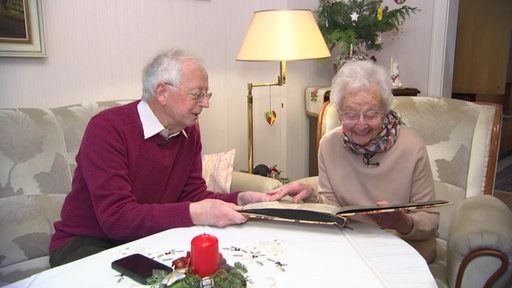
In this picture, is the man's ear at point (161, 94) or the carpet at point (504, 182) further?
the carpet at point (504, 182)

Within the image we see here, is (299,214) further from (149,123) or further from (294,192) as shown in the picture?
(149,123)

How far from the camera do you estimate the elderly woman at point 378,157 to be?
56.1 inches

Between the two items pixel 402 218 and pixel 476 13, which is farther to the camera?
pixel 476 13

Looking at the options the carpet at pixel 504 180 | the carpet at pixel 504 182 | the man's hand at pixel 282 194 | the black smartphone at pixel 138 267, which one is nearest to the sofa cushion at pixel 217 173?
the man's hand at pixel 282 194

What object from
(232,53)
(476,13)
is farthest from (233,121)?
(476,13)

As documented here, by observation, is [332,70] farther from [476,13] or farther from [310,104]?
[476,13]

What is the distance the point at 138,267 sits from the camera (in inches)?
37.7

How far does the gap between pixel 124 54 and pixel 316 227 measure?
155 cm

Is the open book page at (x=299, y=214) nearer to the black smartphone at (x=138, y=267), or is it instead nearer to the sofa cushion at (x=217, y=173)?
the black smartphone at (x=138, y=267)

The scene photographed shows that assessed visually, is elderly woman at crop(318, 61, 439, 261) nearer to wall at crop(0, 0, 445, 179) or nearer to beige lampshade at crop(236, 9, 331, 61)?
beige lampshade at crop(236, 9, 331, 61)

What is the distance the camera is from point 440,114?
1.93 m

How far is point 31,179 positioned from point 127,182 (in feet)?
2.19

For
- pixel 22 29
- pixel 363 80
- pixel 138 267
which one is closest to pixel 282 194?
pixel 363 80

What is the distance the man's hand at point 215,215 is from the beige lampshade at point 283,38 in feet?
3.88
